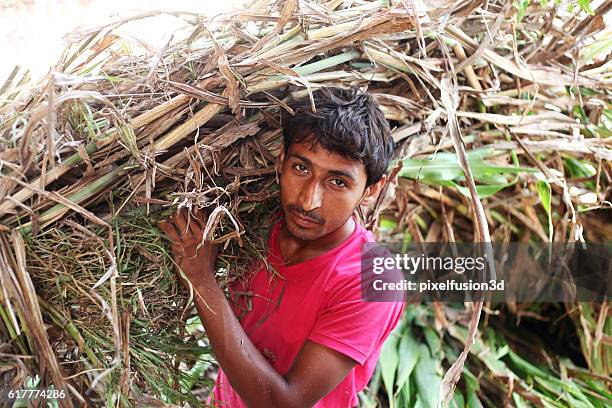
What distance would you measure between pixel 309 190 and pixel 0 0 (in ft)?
4.42

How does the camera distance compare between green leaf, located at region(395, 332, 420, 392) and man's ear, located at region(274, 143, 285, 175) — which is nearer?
man's ear, located at region(274, 143, 285, 175)

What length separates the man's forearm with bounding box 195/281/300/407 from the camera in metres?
0.98

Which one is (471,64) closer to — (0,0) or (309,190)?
(309,190)

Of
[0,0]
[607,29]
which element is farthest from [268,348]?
[0,0]

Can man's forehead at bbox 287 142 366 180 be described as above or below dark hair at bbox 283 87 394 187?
below

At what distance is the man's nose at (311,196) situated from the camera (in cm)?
99

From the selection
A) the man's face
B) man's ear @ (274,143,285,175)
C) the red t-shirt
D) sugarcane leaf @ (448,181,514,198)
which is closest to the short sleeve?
the red t-shirt

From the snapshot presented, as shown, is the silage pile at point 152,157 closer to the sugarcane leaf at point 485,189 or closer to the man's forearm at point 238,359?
the man's forearm at point 238,359

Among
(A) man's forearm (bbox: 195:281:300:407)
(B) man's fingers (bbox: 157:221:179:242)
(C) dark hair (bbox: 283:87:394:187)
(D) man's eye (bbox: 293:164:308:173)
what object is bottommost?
(A) man's forearm (bbox: 195:281:300:407)

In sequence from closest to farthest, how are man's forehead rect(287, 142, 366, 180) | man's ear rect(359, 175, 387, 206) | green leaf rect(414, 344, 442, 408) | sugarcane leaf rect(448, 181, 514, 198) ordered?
man's forehead rect(287, 142, 366, 180)
man's ear rect(359, 175, 387, 206)
sugarcane leaf rect(448, 181, 514, 198)
green leaf rect(414, 344, 442, 408)

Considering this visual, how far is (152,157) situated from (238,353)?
332mm

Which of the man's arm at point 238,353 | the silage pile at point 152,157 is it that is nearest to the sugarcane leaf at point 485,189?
the silage pile at point 152,157

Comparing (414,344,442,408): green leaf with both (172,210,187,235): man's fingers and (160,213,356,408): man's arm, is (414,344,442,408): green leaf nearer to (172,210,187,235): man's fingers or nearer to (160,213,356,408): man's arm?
(160,213,356,408): man's arm

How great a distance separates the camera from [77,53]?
39.1 inches
